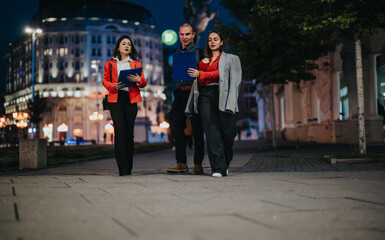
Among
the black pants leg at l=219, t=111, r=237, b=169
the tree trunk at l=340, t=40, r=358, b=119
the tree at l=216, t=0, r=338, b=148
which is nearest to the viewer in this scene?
the black pants leg at l=219, t=111, r=237, b=169

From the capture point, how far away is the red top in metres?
6.65

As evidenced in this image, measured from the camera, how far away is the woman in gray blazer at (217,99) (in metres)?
6.60

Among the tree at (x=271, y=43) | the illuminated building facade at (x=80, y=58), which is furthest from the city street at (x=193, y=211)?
the illuminated building facade at (x=80, y=58)

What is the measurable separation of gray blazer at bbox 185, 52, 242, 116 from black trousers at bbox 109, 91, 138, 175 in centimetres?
106

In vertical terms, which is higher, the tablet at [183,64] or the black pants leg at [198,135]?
the tablet at [183,64]

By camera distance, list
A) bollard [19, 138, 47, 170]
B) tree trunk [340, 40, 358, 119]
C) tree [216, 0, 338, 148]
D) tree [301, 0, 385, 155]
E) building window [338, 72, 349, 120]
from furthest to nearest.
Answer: building window [338, 72, 349, 120] → tree trunk [340, 40, 358, 119] → tree [216, 0, 338, 148] → bollard [19, 138, 47, 170] → tree [301, 0, 385, 155]

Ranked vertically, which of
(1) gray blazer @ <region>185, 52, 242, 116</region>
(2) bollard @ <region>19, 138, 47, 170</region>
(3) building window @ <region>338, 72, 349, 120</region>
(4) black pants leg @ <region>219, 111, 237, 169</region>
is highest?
(3) building window @ <region>338, 72, 349, 120</region>

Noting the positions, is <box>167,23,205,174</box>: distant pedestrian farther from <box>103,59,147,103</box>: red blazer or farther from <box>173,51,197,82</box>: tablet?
<box>103,59,147,103</box>: red blazer

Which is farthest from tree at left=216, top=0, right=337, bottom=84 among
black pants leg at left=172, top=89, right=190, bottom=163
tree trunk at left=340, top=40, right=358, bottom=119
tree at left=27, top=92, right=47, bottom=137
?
tree at left=27, top=92, right=47, bottom=137

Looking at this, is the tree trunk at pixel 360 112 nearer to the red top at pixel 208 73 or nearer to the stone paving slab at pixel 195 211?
the red top at pixel 208 73

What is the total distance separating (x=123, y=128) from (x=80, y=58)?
10249 cm

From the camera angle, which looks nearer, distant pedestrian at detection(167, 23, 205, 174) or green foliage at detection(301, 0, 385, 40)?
distant pedestrian at detection(167, 23, 205, 174)

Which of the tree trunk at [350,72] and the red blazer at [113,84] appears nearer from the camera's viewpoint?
the red blazer at [113,84]

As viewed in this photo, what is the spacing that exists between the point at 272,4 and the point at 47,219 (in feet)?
26.2
